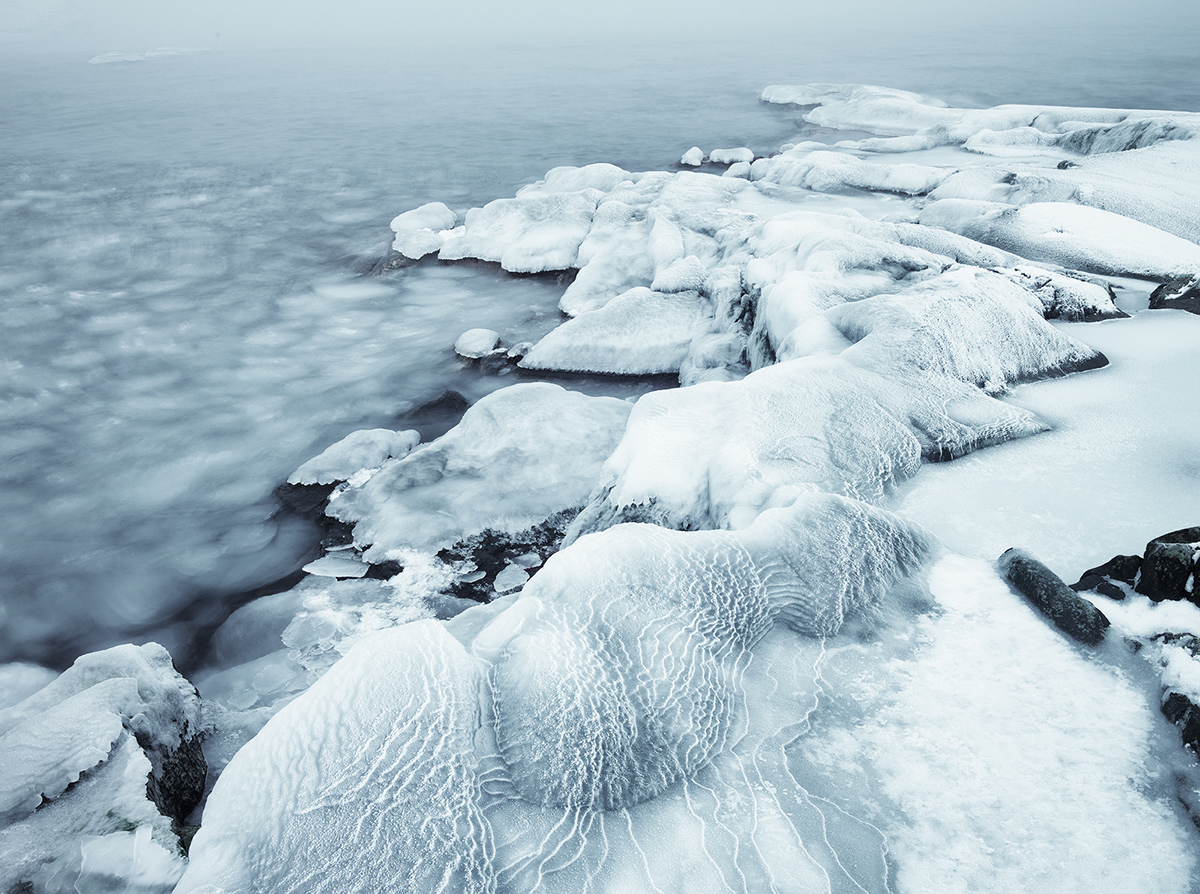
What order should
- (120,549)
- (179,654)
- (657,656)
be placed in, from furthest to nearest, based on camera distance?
(120,549) < (179,654) < (657,656)

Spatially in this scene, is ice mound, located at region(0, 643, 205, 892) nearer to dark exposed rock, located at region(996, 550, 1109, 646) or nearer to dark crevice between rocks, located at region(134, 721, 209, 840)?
dark crevice between rocks, located at region(134, 721, 209, 840)

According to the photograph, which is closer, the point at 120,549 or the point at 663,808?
the point at 663,808

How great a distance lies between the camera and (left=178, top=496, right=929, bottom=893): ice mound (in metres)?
2.13

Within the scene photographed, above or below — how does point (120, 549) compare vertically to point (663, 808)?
below

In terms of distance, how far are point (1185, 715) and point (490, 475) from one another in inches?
176

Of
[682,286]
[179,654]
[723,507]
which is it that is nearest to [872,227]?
[682,286]

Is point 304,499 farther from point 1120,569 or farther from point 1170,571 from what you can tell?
point 1170,571

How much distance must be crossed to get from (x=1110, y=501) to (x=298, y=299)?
1046 centimetres

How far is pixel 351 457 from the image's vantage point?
641 cm

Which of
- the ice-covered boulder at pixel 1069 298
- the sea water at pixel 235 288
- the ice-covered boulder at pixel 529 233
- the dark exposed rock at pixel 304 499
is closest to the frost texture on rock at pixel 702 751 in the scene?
the sea water at pixel 235 288

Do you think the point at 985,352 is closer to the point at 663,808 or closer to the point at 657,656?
the point at 657,656

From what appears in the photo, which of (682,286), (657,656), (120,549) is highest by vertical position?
(657,656)

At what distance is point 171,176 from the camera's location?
17266mm

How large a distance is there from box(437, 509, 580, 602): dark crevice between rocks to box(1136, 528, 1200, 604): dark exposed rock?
351cm
